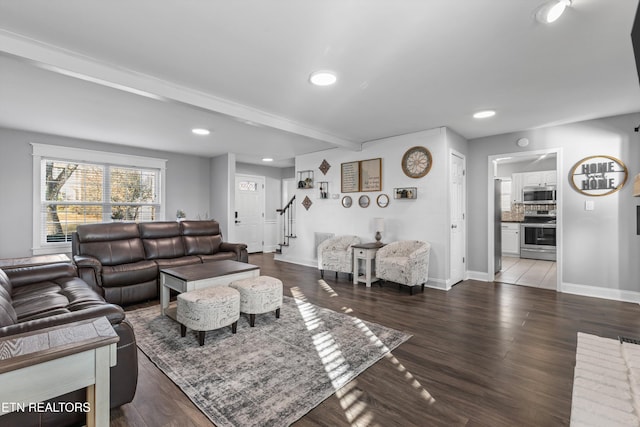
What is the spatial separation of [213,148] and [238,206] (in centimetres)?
202

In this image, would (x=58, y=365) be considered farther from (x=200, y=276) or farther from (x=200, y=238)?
(x=200, y=238)

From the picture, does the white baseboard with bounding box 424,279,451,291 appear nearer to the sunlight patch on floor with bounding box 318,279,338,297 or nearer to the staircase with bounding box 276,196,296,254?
the sunlight patch on floor with bounding box 318,279,338,297

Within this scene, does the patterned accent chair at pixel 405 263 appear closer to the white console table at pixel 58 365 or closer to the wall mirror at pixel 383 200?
the wall mirror at pixel 383 200

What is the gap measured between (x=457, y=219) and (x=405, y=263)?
1375 mm

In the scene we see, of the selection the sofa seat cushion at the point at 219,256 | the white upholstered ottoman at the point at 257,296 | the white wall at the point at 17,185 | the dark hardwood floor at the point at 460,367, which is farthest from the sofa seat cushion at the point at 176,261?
the white wall at the point at 17,185

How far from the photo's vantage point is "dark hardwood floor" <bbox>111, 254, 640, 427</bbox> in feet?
5.68

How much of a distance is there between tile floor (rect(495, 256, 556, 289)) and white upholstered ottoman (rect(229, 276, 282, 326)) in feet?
12.8

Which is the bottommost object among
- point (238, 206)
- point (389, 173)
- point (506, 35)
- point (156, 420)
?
point (156, 420)

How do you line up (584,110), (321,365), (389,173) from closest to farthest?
(321,365)
(584,110)
(389,173)

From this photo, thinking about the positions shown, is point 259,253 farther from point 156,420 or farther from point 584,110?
point 584,110

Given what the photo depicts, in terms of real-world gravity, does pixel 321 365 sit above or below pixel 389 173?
below

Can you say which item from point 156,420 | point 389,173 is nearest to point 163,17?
point 156,420

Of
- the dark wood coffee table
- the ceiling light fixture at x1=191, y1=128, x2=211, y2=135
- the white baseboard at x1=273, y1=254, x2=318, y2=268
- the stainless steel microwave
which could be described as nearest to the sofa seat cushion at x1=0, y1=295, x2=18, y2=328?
the dark wood coffee table

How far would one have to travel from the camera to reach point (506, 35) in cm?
209
